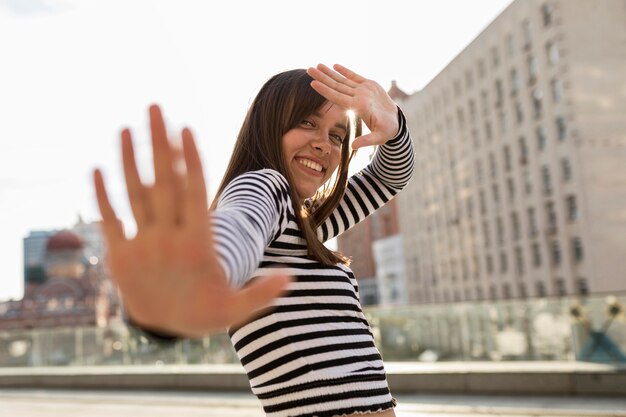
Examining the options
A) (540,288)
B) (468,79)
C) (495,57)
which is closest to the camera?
(540,288)

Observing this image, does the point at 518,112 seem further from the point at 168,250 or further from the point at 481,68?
the point at 168,250

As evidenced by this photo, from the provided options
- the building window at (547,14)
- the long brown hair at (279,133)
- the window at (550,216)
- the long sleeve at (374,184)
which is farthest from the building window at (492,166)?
the long brown hair at (279,133)

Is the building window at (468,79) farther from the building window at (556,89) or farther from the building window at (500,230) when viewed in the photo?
the building window at (556,89)

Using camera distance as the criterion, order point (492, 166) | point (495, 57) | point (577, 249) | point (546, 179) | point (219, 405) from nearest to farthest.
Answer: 1. point (219, 405)
2. point (577, 249)
3. point (546, 179)
4. point (495, 57)
5. point (492, 166)

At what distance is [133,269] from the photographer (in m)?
0.77

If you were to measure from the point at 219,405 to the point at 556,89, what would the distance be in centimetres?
3779

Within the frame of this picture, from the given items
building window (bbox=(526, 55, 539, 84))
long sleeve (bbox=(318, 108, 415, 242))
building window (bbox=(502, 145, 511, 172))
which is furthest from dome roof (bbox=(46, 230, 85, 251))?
long sleeve (bbox=(318, 108, 415, 242))

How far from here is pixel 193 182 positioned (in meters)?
0.77

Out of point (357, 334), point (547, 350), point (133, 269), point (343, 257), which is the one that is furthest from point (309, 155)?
point (547, 350)

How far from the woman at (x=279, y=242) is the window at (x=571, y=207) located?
138 feet

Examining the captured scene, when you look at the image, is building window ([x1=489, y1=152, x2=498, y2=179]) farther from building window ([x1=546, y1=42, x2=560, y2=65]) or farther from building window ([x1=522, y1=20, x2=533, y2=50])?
building window ([x1=546, y1=42, x2=560, y2=65])

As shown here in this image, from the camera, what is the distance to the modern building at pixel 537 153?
40.5m

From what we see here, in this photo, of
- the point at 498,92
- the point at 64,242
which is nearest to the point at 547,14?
the point at 498,92

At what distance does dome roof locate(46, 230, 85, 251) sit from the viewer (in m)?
55.6
